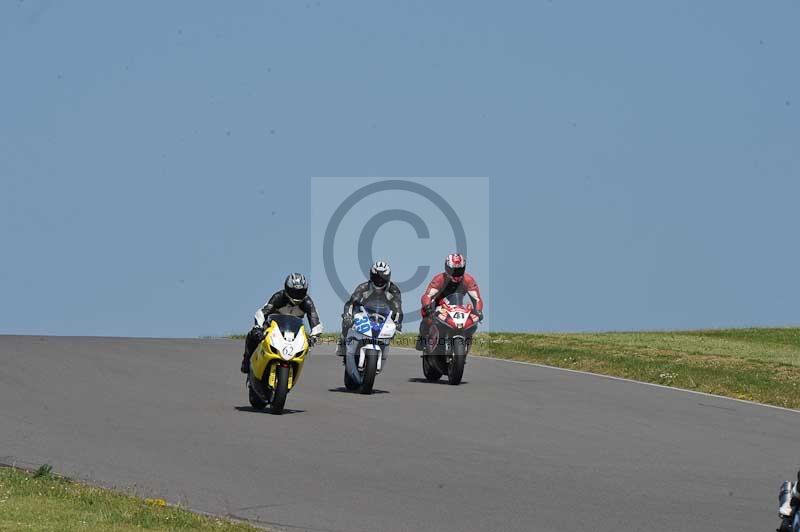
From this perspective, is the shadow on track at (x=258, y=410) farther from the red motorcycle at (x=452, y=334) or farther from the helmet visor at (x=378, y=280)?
the red motorcycle at (x=452, y=334)

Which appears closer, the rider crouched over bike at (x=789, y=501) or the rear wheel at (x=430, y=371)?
the rider crouched over bike at (x=789, y=501)

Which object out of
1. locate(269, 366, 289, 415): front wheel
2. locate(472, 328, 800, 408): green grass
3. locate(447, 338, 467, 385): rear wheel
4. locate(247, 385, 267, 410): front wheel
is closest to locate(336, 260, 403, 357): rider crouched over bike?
locate(447, 338, 467, 385): rear wheel

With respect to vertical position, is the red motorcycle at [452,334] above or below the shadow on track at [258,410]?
above

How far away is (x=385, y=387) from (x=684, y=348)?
13.3 meters

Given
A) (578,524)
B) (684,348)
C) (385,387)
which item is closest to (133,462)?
(578,524)

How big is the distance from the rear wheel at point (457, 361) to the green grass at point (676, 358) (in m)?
4.13

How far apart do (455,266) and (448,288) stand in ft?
1.42

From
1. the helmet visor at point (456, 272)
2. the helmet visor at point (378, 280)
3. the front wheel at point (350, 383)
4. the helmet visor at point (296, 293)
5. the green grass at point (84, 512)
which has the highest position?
the helmet visor at point (456, 272)

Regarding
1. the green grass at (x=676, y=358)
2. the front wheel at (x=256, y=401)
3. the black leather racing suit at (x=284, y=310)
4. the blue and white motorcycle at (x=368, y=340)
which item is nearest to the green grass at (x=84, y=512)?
the front wheel at (x=256, y=401)

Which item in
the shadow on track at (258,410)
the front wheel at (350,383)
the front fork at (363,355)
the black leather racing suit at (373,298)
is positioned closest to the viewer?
the shadow on track at (258,410)

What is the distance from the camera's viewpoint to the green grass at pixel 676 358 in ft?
82.6

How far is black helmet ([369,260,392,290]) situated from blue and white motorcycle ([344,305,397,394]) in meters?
0.36

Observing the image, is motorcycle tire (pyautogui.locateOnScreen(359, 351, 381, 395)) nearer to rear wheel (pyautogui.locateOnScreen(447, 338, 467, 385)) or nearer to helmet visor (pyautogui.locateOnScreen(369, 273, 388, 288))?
helmet visor (pyautogui.locateOnScreen(369, 273, 388, 288))

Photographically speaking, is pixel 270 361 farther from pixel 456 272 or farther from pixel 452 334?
pixel 456 272
